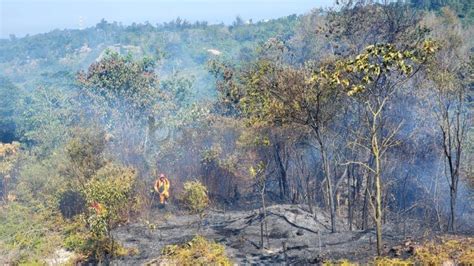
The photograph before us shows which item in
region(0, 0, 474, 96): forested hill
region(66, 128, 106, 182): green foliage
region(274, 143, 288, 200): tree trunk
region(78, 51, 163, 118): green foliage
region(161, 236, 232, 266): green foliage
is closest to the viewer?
region(161, 236, 232, 266): green foliage

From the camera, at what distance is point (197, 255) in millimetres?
14289

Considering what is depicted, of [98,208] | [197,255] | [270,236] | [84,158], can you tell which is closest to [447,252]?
[197,255]

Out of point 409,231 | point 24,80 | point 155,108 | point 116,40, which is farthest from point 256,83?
point 116,40

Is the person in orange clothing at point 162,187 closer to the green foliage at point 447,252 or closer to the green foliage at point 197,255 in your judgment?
the green foliage at point 197,255

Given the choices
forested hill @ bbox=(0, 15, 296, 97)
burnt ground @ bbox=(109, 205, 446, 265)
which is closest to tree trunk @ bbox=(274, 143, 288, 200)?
burnt ground @ bbox=(109, 205, 446, 265)

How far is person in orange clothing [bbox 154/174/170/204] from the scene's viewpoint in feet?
78.1

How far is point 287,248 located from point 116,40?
113 meters

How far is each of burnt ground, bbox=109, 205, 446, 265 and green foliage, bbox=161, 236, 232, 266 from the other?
1672 mm

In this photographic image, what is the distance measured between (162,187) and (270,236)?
7.98m

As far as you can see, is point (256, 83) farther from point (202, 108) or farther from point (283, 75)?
point (202, 108)

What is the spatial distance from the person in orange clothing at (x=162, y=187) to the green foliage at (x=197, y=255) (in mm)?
8665

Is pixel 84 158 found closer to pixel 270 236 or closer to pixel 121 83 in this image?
pixel 270 236

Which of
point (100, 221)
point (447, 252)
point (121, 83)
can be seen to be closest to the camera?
point (447, 252)

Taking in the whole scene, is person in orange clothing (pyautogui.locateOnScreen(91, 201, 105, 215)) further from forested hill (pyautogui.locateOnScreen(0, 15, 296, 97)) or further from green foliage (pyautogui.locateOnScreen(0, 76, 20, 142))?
forested hill (pyautogui.locateOnScreen(0, 15, 296, 97))
